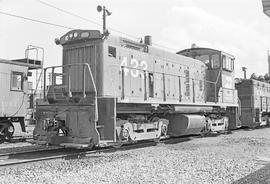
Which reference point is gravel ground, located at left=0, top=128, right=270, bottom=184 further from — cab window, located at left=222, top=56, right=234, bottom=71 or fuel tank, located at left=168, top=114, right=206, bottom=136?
cab window, located at left=222, top=56, right=234, bottom=71

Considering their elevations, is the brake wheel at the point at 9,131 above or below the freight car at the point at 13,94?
below

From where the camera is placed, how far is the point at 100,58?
910 centimetres

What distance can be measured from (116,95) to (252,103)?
41.8 feet

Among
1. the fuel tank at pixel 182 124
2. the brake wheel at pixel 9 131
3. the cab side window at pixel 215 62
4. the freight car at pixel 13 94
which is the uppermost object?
the cab side window at pixel 215 62

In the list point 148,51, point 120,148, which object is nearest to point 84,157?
point 120,148

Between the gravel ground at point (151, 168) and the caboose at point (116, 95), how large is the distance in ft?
3.23

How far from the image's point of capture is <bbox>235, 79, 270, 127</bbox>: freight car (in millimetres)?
19188

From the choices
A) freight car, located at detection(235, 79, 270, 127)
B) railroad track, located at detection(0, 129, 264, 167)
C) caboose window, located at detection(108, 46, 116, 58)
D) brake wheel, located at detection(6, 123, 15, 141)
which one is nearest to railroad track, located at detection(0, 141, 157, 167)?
railroad track, located at detection(0, 129, 264, 167)

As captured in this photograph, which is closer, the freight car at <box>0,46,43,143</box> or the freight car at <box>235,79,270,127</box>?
the freight car at <box>0,46,43,143</box>

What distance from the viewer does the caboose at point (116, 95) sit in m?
8.41

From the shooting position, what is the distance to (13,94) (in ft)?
43.4

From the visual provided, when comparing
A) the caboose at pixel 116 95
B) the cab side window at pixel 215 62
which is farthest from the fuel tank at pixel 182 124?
the cab side window at pixel 215 62

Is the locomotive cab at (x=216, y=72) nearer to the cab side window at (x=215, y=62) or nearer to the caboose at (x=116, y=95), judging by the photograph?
the cab side window at (x=215, y=62)

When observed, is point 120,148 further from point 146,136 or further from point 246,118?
point 246,118
